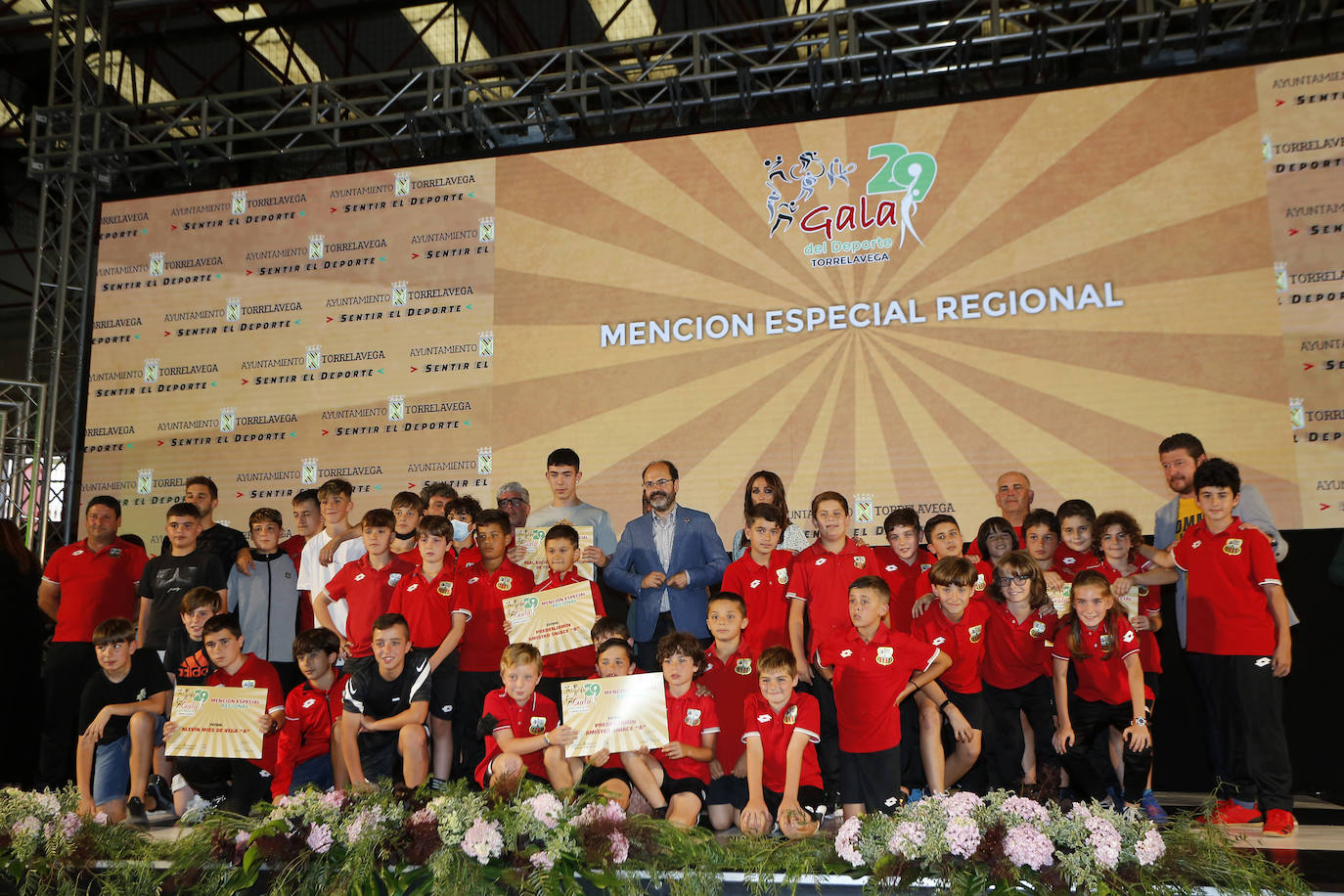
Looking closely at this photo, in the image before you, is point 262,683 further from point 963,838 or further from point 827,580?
point 963,838

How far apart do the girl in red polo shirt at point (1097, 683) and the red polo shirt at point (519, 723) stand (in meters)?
2.26

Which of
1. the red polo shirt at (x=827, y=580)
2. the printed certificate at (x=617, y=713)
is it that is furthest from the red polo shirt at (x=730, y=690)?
the printed certificate at (x=617, y=713)

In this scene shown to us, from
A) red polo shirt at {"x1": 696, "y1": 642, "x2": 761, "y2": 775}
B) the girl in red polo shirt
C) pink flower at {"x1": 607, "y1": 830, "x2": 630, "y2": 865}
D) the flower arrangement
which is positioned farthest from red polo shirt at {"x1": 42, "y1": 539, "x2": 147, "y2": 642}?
the girl in red polo shirt

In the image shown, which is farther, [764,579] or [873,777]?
[764,579]

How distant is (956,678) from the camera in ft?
15.7

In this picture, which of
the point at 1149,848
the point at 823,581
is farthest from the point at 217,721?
the point at 1149,848

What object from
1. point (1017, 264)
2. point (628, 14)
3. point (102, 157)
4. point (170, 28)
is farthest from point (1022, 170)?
point (170, 28)

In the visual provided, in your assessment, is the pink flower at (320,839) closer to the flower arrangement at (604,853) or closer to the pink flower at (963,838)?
the flower arrangement at (604,853)

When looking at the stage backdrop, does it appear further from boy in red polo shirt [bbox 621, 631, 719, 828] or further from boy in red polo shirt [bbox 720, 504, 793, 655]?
boy in red polo shirt [bbox 621, 631, 719, 828]

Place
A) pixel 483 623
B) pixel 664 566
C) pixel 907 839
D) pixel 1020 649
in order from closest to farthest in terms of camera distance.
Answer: pixel 907 839
pixel 1020 649
pixel 483 623
pixel 664 566

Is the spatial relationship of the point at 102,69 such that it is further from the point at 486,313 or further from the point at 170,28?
the point at 486,313

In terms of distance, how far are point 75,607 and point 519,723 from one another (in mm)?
3055

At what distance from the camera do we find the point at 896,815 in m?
3.29

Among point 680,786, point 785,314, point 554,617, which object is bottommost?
point 680,786
